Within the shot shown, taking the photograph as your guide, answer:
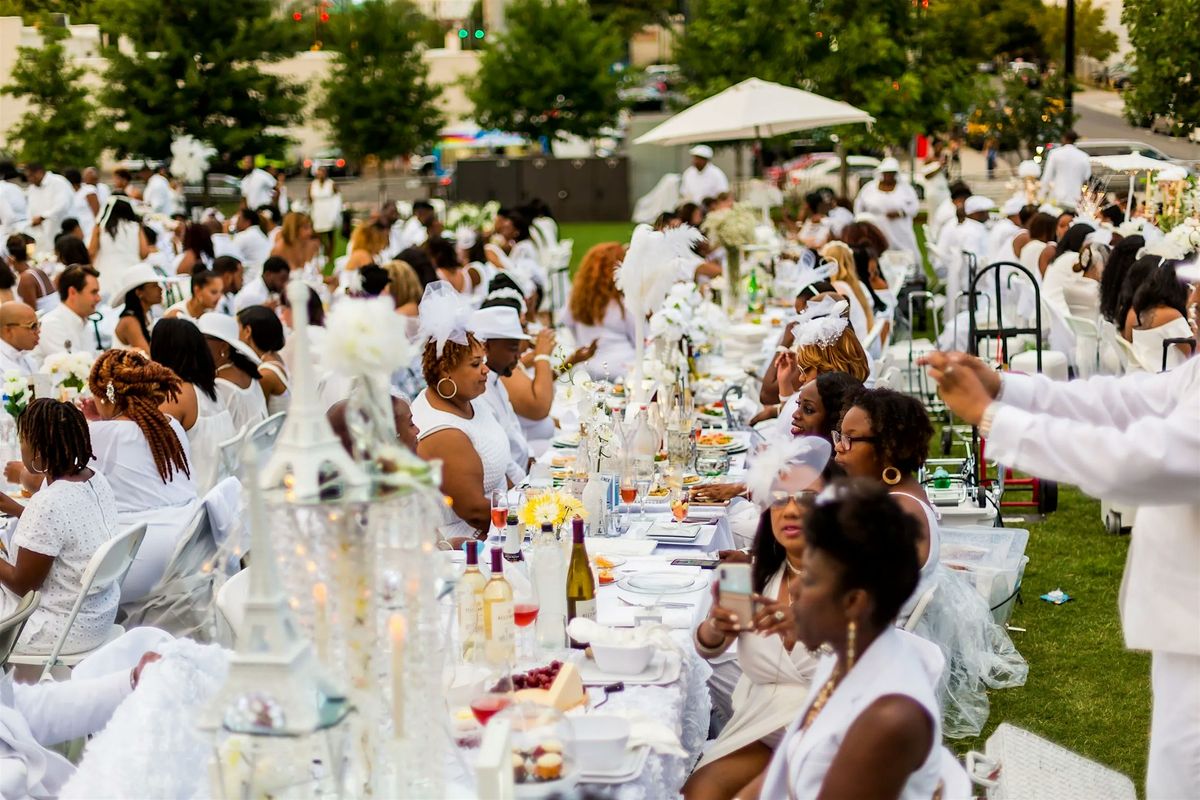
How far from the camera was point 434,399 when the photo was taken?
5.22 metres

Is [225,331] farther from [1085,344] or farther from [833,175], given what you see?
[833,175]

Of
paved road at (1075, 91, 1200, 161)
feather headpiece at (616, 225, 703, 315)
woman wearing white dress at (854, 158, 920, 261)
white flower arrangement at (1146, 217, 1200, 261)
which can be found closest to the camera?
feather headpiece at (616, 225, 703, 315)

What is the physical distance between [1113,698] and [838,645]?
302cm

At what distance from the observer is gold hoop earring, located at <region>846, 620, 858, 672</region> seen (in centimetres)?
261

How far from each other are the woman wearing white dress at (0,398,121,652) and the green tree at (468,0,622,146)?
2670cm

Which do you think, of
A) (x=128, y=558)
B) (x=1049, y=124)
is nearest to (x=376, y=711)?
(x=128, y=558)

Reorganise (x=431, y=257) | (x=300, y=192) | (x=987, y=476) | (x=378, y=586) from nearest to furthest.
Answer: (x=378, y=586) < (x=987, y=476) < (x=431, y=257) < (x=300, y=192)

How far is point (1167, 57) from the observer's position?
12719 millimetres

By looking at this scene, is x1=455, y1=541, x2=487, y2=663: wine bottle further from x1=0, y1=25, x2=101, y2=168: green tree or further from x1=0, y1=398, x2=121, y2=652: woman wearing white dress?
x1=0, y1=25, x2=101, y2=168: green tree

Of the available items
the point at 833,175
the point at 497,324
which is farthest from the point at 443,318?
the point at 833,175

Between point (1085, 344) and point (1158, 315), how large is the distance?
2.46 metres

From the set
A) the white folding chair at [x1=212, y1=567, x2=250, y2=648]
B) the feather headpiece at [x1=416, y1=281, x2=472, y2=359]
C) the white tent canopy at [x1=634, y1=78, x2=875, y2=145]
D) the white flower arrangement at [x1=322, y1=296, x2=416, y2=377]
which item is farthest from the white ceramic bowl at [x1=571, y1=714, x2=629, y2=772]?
the white tent canopy at [x1=634, y1=78, x2=875, y2=145]

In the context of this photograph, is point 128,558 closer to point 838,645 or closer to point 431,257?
point 838,645

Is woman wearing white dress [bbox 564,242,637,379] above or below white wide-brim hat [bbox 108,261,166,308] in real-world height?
below
